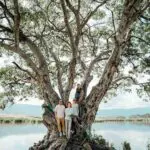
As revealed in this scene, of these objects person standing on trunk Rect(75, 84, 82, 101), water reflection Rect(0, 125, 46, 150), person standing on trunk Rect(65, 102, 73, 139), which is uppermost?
person standing on trunk Rect(75, 84, 82, 101)

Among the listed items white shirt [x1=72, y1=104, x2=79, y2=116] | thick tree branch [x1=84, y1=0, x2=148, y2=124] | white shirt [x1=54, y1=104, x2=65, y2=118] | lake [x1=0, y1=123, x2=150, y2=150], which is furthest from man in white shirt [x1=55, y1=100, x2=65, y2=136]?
lake [x1=0, y1=123, x2=150, y2=150]

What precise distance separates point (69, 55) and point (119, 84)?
375 centimetres

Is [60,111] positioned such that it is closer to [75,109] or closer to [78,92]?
[75,109]

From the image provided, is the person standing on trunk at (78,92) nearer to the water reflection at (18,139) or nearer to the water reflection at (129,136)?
the water reflection at (129,136)

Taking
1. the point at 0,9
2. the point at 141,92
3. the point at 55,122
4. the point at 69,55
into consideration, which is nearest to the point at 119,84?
the point at 141,92

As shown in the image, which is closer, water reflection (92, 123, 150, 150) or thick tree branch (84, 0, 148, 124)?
thick tree branch (84, 0, 148, 124)

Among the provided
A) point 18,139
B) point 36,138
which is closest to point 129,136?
point 36,138

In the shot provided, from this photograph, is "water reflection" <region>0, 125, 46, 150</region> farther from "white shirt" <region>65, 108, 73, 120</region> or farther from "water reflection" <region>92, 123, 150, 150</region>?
"white shirt" <region>65, 108, 73, 120</region>

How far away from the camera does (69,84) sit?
20.1 meters

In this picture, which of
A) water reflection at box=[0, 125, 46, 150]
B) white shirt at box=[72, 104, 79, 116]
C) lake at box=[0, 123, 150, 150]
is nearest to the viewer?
white shirt at box=[72, 104, 79, 116]

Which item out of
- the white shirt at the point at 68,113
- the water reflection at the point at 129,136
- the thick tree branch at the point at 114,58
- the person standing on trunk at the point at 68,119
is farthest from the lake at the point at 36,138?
the white shirt at the point at 68,113

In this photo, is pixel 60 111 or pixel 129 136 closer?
pixel 60 111

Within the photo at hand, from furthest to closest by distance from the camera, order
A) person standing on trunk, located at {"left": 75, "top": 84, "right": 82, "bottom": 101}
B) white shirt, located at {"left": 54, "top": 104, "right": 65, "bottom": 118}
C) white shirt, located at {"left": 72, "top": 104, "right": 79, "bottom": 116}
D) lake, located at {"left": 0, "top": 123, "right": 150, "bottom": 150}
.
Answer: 1. lake, located at {"left": 0, "top": 123, "right": 150, "bottom": 150}
2. person standing on trunk, located at {"left": 75, "top": 84, "right": 82, "bottom": 101}
3. white shirt, located at {"left": 54, "top": 104, "right": 65, "bottom": 118}
4. white shirt, located at {"left": 72, "top": 104, "right": 79, "bottom": 116}

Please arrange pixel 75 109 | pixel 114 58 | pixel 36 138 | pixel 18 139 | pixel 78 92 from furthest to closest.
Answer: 1. pixel 36 138
2. pixel 18 139
3. pixel 78 92
4. pixel 114 58
5. pixel 75 109
